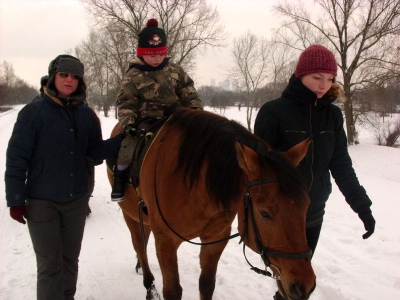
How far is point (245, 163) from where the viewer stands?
169cm

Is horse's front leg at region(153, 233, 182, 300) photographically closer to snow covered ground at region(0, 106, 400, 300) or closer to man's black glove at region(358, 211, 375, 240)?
snow covered ground at region(0, 106, 400, 300)

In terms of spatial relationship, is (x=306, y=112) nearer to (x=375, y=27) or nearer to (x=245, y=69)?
(x=375, y=27)

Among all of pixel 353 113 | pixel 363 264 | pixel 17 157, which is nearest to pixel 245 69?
pixel 353 113

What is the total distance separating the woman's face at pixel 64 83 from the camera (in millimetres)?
2264

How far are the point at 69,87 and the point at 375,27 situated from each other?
57.9 feet

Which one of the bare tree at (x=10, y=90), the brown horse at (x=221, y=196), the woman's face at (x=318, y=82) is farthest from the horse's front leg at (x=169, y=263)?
the bare tree at (x=10, y=90)

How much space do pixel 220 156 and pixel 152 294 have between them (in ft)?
6.77

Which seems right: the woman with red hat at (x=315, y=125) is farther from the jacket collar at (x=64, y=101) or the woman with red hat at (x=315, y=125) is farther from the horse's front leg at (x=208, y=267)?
the jacket collar at (x=64, y=101)

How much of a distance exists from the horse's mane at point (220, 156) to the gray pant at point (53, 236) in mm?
981

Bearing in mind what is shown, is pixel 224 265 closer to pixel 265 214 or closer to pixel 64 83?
pixel 265 214

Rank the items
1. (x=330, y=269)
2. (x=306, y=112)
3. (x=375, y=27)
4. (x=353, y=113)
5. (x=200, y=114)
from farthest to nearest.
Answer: (x=353, y=113)
(x=375, y=27)
(x=330, y=269)
(x=200, y=114)
(x=306, y=112)

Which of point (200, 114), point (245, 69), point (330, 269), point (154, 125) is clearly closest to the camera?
point (200, 114)

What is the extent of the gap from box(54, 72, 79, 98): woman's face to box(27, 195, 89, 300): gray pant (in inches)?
33.3

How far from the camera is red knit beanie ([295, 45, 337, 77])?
6.52 feet
